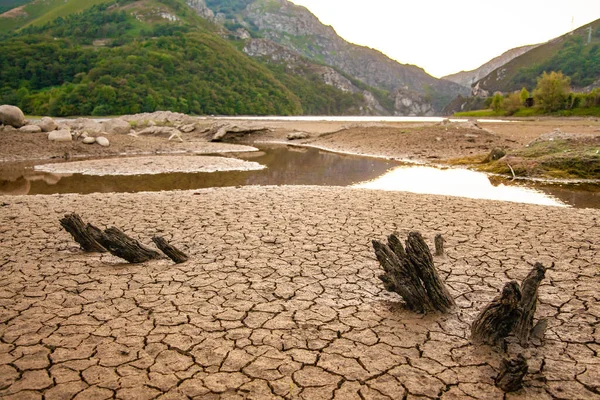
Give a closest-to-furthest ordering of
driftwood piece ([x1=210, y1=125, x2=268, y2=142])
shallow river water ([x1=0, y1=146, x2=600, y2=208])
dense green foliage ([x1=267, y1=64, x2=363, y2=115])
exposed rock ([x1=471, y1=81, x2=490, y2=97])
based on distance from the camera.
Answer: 1. shallow river water ([x1=0, y1=146, x2=600, y2=208])
2. driftwood piece ([x1=210, y1=125, x2=268, y2=142])
3. dense green foliage ([x1=267, y1=64, x2=363, y2=115])
4. exposed rock ([x1=471, y1=81, x2=490, y2=97])

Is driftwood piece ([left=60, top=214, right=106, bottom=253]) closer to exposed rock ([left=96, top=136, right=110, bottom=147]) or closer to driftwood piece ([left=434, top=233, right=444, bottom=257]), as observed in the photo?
driftwood piece ([left=434, top=233, right=444, bottom=257])

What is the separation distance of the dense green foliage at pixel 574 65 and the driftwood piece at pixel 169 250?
13088 cm

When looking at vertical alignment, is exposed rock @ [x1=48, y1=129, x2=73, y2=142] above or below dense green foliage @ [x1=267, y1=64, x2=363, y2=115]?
below

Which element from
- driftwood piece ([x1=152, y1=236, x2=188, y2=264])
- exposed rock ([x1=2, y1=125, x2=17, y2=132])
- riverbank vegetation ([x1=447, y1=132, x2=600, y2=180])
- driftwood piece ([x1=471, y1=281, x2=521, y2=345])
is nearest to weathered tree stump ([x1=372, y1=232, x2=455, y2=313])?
driftwood piece ([x1=471, y1=281, x2=521, y2=345])

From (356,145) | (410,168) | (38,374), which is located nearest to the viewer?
(38,374)

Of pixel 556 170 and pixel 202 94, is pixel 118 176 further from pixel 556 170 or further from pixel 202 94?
pixel 202 94

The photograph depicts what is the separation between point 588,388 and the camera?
3.03 meters

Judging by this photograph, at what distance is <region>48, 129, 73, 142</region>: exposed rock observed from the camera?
77.2 ft

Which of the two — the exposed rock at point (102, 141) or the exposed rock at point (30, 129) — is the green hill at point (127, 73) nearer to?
the exposed rock at point (30, 129)

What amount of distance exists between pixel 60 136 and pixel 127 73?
4956cm

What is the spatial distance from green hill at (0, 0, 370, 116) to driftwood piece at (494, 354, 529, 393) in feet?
208

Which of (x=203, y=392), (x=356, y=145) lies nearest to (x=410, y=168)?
(x=356, y=145)

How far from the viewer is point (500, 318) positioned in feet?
11.6

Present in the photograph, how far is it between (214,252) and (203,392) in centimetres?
341
